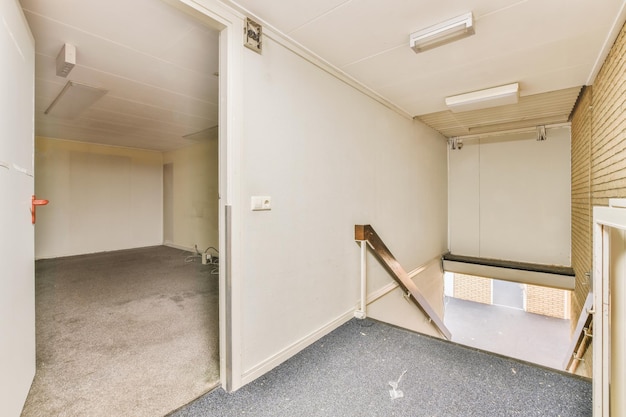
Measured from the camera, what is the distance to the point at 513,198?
5.39 m

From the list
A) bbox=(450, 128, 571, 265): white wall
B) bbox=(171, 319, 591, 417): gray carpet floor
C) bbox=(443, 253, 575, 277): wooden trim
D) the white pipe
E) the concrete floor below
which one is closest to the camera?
bbox=(171, 319, 591, 417): gray carpet floor

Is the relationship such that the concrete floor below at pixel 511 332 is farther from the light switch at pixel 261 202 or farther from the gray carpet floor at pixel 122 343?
the light switch at pixel 261 202

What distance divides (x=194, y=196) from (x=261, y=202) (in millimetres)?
4724

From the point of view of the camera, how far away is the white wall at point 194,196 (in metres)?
5.68

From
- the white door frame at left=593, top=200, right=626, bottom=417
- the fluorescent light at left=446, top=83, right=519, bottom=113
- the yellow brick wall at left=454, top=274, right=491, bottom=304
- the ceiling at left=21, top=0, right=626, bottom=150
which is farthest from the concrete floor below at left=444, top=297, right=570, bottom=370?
the white door frame at left=593, top=200, right=626, bottom=417

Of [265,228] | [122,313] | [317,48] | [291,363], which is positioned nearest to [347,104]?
[317,48]

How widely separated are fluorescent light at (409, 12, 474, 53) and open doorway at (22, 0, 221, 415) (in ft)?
5.15

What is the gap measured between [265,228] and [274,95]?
972 mm

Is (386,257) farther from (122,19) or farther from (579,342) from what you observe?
(122,19)

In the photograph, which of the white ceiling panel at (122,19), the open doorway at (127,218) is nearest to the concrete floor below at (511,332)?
the open doorway at (127,218)

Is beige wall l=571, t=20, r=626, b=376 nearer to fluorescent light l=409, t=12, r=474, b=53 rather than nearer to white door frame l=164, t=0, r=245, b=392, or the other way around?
fluorescent light l=409, t=12, r=474, b=53

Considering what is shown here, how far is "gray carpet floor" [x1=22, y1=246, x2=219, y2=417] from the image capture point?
66.8 inches

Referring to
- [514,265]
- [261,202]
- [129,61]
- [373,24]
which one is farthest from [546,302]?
[129,61]

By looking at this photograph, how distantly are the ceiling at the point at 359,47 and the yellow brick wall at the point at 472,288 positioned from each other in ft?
21.6
